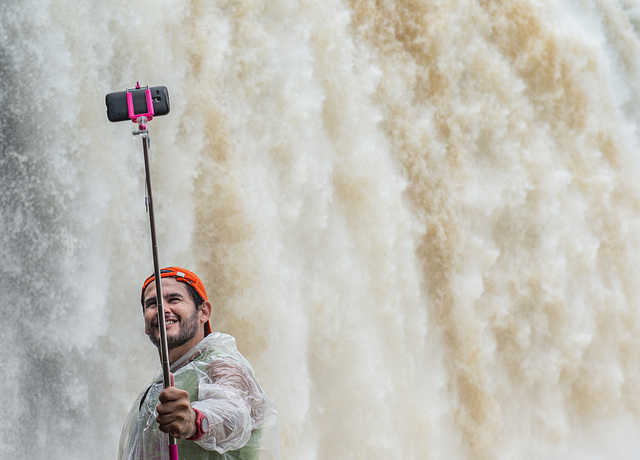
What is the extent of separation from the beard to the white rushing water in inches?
82.5

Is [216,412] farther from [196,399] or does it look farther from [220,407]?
[196,399]

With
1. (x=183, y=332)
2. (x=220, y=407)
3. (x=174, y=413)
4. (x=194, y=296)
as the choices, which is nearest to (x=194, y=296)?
(x=194, y=296)

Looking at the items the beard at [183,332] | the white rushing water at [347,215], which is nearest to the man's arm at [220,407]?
the beard at [183,332]

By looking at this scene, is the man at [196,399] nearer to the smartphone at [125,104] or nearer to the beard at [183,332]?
the beard at [183,332]

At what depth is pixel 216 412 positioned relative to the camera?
149cm

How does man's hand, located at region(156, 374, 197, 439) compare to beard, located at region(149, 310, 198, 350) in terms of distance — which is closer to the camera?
man's hand, located at region(156, 374, 197, 439)

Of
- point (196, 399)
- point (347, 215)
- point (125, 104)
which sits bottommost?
point (347, 215)

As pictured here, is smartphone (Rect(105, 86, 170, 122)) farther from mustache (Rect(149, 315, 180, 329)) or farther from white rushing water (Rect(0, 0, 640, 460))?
white rushing water (Rect(0, 0, 640, 460))

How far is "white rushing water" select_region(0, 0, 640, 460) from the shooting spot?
3.75 m

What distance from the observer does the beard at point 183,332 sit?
5.71ft

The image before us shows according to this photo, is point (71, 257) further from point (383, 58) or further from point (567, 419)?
point (567, 419)

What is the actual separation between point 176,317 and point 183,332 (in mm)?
40

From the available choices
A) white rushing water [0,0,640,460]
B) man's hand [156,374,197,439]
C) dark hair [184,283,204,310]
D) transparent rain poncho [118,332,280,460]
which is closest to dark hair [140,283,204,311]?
dark hair [184,283,204,310]

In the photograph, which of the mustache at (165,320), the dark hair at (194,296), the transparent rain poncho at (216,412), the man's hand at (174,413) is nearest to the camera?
the man's hand at (174,413)
